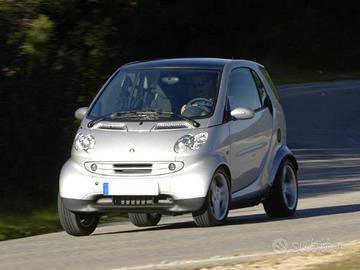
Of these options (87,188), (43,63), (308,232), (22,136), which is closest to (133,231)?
(87,188)

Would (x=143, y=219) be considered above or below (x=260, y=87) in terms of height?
below

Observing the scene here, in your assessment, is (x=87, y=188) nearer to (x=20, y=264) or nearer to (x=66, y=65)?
(x=20, y=264)

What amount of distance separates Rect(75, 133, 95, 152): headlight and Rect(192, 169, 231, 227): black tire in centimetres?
124

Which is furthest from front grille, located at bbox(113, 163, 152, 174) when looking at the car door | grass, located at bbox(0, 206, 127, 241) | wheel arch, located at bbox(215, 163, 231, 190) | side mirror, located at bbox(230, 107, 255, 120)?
grass, located at bbox(0, 206, 127, 241)

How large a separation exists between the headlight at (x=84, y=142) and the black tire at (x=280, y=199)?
7.95 ft

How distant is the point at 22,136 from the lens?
1506 centimetres

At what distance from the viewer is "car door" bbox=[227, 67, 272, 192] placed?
1221 cm

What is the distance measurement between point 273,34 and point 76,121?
52977mm

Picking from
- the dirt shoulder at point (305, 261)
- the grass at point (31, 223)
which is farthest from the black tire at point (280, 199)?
the dirt shoulder at point (305, 261)

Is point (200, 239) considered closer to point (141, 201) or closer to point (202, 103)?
point (141, 201)

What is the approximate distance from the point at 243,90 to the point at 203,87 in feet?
2.49

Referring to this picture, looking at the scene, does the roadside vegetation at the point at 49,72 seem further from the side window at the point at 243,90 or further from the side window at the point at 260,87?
the side window at the point at 260,87

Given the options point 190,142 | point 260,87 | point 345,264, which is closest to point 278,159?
point 260,87

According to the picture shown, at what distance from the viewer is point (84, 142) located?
462 inches
